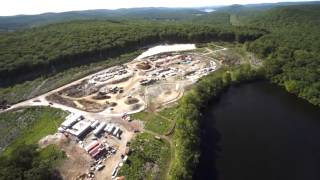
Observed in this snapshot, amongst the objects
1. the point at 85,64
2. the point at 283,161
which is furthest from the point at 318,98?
the point at 85,64

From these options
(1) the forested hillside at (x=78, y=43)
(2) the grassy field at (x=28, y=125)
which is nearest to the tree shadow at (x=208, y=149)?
(2) the grassy field at (x=28, y=125)

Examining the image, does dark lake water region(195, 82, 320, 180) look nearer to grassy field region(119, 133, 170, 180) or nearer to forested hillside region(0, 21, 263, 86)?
grassy field region(119, 133, 170, 180)

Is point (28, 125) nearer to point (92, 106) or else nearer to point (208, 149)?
point (92, 106)

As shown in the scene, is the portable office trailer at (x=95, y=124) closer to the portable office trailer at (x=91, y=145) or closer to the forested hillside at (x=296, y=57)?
the portable office trailer at (x=91, y=145)

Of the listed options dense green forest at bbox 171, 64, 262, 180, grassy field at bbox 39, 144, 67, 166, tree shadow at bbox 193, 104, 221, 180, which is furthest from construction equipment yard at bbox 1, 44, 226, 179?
tree shadow at bbox 193, 104, 221, 180

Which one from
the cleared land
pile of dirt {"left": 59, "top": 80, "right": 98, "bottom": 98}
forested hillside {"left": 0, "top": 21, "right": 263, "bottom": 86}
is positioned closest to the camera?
the cleared land

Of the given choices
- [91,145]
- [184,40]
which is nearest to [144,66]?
[184,40]
